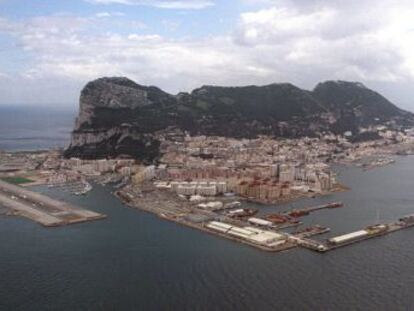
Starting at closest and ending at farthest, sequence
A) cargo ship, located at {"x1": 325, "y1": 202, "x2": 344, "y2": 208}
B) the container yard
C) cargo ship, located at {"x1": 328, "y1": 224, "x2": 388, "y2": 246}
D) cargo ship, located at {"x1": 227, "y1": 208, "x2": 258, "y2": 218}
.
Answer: the container yard → cargo ship, located at {"x1": 328, "y1": 224, "x2": 388, "y2": 246} → cargo ship, located at {"x1": 227, "y1": 208, "x2": 258, "y2": 218} → cargo ship, located at {"x1": 325, "y1": 202, "x2": 344, "y2": 208}

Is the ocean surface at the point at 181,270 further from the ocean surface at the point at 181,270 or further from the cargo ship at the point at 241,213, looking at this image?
the cargo ship at the point at 241,213

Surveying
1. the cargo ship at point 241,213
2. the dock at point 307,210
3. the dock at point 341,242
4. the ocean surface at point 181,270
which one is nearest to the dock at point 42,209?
the ocean surface at point 181,270

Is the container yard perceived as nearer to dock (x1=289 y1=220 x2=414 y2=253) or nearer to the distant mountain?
dock (x1=289 y1=220 x2=414 y2=253)

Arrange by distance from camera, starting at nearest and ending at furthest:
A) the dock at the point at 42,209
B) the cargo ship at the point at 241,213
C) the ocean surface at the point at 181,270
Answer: the ocean surface at the point at 181,270
the dock at the point at 42,209
the cargo ship at the point at 241,213

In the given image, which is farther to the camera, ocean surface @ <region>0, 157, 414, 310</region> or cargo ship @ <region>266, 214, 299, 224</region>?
cargo ship @ <region>266, 214, 299, 224</region>

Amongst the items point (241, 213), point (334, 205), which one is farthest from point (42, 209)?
point (334, 205)

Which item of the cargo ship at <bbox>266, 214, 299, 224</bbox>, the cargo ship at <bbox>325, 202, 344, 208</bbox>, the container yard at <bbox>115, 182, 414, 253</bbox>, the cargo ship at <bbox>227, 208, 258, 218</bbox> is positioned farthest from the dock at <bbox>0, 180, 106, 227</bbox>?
the cargo ship at <bbox>325, 202, 344, 208</bbox>

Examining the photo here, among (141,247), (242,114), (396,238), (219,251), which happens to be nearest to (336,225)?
(396,238)
